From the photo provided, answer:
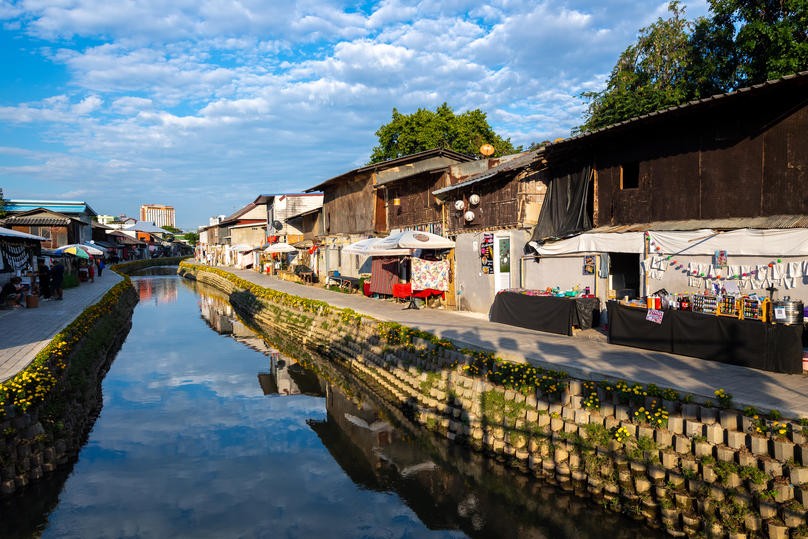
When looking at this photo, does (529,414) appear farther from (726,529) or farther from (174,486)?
(174,486)

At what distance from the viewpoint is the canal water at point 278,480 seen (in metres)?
7.45

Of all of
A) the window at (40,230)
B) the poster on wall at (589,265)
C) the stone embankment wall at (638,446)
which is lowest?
the stone embankment wall at (638,446)

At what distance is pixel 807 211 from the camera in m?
8.93

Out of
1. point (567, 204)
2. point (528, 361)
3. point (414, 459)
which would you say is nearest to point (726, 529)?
point (528, 361)

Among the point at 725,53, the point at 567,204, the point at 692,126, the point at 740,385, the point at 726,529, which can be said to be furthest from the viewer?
the point at 725,53

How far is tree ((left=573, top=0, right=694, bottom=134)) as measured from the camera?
2473 centimetres

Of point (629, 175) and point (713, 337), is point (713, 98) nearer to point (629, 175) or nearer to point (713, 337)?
point (629, 175)

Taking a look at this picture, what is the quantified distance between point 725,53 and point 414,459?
25684 mm

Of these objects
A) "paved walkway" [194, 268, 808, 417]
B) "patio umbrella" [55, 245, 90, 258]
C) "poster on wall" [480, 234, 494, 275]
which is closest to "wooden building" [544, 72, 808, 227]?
"paved walkway" [194, 268, 808, 417]

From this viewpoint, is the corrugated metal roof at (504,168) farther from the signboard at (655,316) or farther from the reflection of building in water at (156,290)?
the reflection of building in water at (156,290)

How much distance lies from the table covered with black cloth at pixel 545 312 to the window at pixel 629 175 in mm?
3163

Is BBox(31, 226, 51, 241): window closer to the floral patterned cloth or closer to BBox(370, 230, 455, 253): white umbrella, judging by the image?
BBox(370, 230, 455, 253): white umbrella

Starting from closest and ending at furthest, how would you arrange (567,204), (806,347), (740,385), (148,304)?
(740,385), (806,347), (567,204), (148,304)

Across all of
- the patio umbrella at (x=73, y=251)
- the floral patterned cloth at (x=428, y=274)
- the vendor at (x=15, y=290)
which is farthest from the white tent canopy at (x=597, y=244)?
the patio umbrella at (x=73, y=251)
